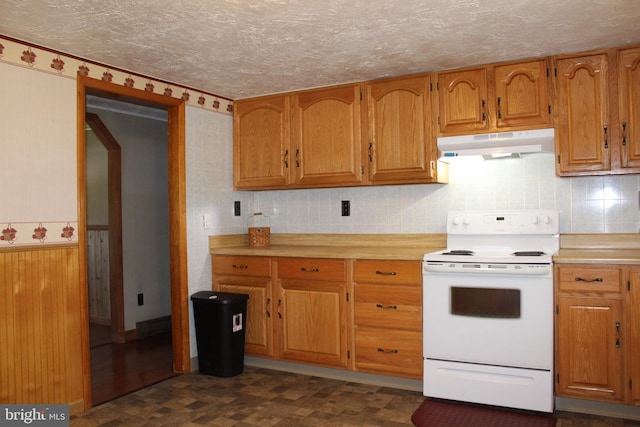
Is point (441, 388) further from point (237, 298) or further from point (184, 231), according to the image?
point (184, 231)

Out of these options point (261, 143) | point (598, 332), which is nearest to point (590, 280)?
point (598, 332)

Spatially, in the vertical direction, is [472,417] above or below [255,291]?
below

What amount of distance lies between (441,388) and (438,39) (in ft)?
6.68

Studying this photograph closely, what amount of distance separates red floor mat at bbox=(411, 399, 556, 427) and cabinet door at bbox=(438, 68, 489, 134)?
172 cm

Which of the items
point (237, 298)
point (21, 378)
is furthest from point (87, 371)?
point (237, 298)

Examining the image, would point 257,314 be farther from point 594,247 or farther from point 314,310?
point 594,247

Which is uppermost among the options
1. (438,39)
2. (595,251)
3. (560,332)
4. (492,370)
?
(438,39)

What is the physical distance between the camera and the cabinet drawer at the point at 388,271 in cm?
328

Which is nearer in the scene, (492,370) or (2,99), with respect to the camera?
(2,99)

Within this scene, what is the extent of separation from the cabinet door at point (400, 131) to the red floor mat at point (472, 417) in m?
1.47

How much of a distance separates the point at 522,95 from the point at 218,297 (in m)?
2.45

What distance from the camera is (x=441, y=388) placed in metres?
3.14

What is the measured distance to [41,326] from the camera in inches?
114

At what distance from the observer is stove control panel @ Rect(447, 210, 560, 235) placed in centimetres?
338
